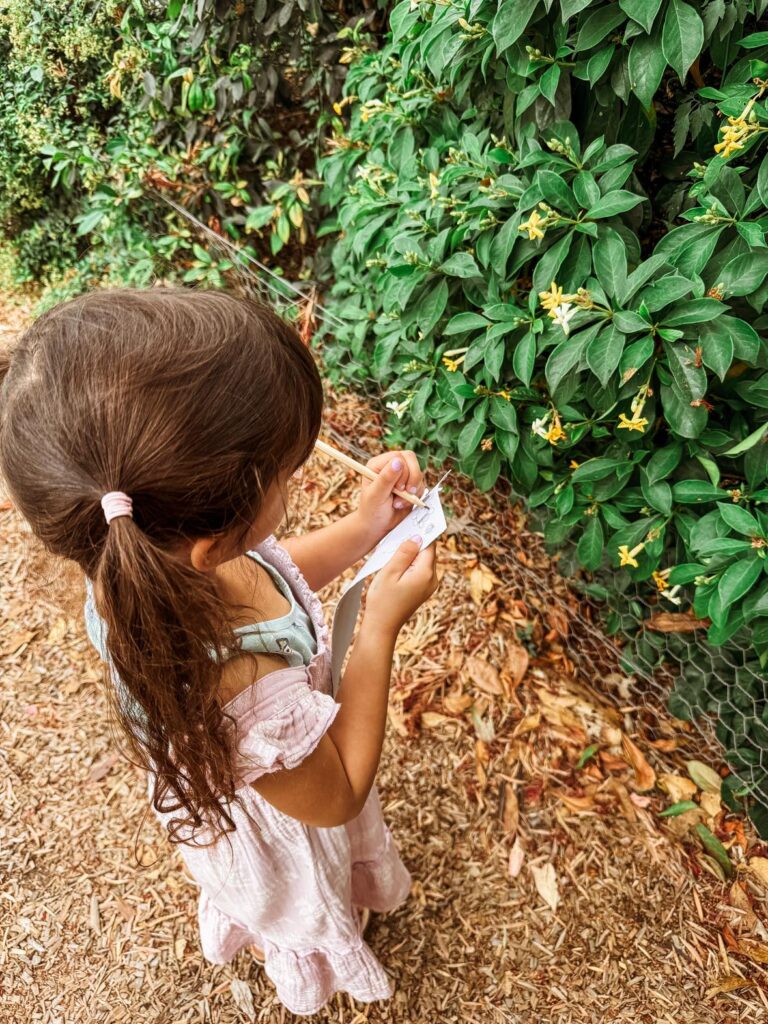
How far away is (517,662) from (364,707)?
1.19m

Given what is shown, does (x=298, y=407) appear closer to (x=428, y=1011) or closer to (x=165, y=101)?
(x=428, y=1011)

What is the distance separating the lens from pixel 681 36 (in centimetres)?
111

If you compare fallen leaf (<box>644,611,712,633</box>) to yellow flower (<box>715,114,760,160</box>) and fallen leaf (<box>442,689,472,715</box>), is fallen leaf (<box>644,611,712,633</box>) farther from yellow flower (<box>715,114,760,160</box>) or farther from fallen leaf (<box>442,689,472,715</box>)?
yellow flower (<box>715,114,760,160</box>)

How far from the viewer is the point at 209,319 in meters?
0.90

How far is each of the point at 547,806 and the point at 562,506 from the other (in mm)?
917

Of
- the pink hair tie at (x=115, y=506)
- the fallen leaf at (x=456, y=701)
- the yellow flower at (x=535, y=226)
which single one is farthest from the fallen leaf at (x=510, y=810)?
the pink hair tie at (x=115, y=506)

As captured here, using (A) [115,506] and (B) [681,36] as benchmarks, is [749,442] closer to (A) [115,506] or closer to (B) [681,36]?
(B) [681,36]

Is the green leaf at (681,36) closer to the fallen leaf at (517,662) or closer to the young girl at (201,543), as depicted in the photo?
the young girl at (201,543)

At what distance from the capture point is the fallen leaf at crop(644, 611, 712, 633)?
179 cm

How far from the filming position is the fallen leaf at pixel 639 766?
1950 millimetres

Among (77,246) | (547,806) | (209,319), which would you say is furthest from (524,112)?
(77,246)

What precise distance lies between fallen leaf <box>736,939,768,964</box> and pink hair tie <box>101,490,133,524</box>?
5.87 ft

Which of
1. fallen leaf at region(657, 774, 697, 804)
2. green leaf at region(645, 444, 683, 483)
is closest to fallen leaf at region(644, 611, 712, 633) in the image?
fallen leaf at region(657, 774, 697, 804)

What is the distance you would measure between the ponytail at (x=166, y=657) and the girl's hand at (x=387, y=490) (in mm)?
482
